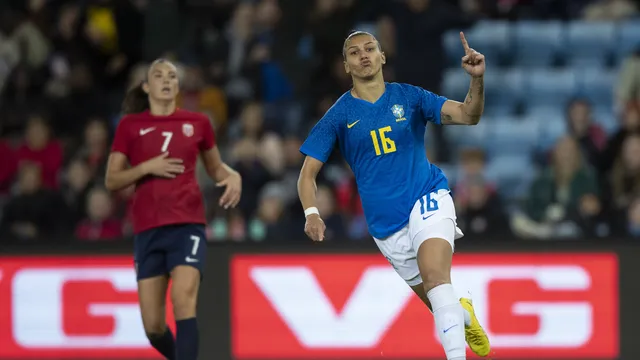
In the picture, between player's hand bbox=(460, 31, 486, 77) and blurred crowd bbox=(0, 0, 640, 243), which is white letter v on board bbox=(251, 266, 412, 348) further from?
player's hand bbox=(460, 31, 486, 77)

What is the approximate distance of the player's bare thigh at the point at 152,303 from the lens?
8.02m

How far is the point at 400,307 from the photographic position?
33.0ft

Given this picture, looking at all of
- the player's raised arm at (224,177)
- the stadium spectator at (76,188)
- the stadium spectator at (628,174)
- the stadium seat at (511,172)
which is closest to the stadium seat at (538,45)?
the stadium seat at (511,172)

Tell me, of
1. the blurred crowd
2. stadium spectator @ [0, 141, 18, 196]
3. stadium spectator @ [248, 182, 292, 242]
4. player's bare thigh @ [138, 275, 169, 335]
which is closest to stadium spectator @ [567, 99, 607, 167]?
the blurred crowd

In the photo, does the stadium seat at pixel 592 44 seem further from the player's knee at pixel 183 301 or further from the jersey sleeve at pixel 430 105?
the player's knee at pixel 183 301

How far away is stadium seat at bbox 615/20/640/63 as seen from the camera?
1381 cm

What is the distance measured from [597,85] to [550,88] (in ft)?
1.72

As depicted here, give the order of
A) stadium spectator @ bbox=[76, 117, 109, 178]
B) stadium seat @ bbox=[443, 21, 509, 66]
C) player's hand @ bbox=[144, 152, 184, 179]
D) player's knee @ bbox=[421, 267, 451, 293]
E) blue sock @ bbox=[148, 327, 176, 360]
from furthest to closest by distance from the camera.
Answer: stadium seat @ bbox=[443, 21, 509, 66], stadium spectator @ bbox=[76, 117, 109, 178], blue sock @ bbox=[148, 327, 176, 360], player's hand @ bbox=[144, 152, 184, 179], player's knee @ bbox=[421, 267, 451, 293]

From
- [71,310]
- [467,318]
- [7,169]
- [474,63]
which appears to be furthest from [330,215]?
[474,63]

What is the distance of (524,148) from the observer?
12984 millimetres

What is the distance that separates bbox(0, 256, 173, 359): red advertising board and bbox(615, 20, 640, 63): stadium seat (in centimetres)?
652

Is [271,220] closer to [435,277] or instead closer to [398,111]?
[398,111]

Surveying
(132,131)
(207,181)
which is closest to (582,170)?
(207,181)

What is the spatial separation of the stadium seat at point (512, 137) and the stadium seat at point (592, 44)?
1.23 meters
